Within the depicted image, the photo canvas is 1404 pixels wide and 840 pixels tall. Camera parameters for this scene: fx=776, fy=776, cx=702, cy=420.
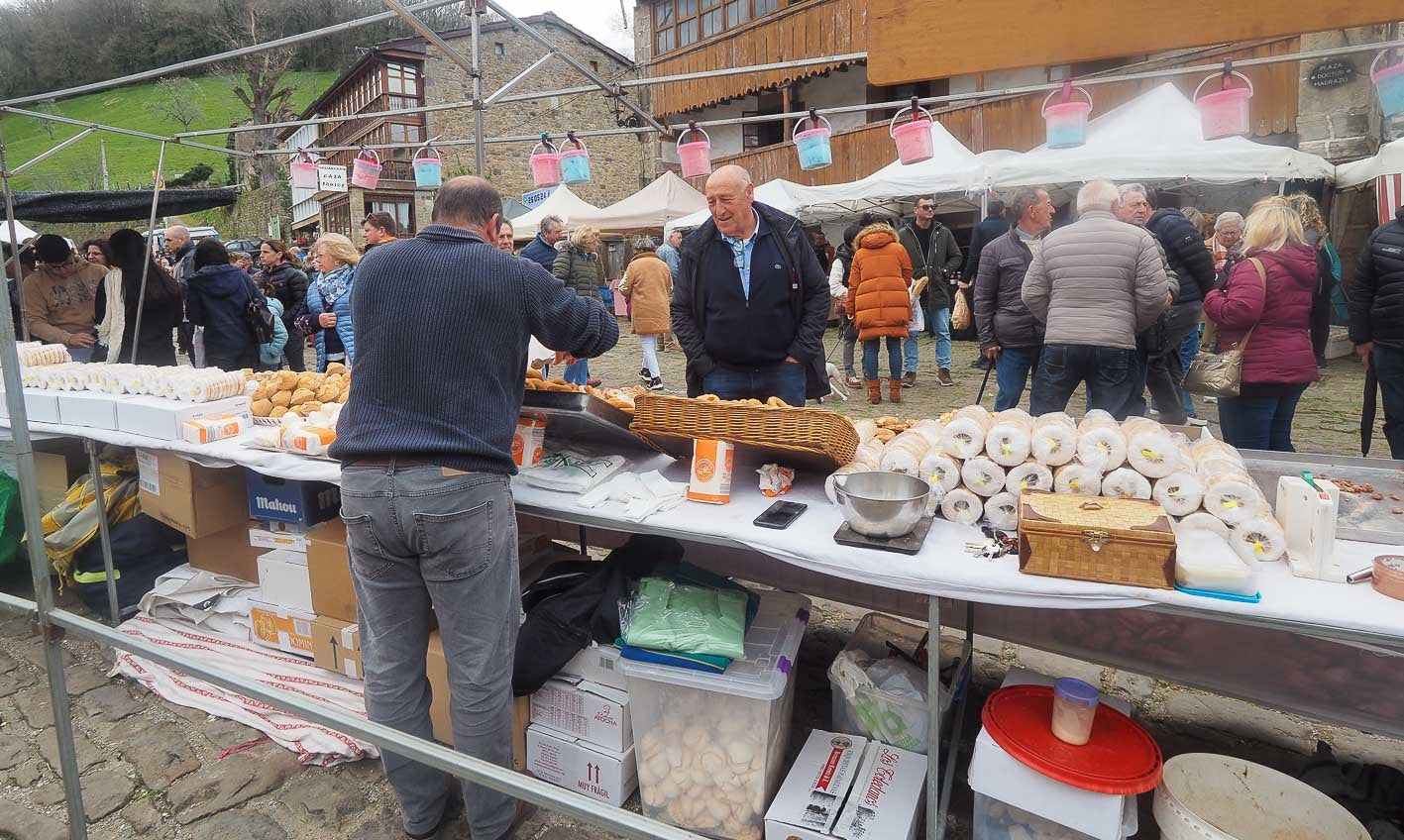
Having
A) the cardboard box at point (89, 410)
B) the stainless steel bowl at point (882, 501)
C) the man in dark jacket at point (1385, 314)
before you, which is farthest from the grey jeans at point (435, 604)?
the man in dark jacket at point (1385, 314)

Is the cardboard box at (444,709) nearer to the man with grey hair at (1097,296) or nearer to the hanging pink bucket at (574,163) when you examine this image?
the man with grey hair at (1097,296)

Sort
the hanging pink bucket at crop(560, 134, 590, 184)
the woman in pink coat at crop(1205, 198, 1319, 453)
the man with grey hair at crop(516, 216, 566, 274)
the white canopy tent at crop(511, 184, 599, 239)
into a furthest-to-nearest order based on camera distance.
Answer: the white canopy tent at crop(511, 184, 599, 239)
the man with grey hair at crop(516, 216, 566, 274)
the hanging pink bucket at crop(560, 134, 590, 184)
the woman in pink coat at crop(1205, 198, 1319, 453)

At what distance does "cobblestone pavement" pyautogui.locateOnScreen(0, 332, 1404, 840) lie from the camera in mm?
2463

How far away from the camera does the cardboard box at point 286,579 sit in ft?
10.6

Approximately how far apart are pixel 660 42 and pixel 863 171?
8260 mm

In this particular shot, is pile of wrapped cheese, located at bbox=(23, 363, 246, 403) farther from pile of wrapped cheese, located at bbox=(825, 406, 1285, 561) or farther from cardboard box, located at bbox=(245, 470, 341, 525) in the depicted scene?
pile of wrapped cheese, located at bbox=(825, 406, 1285, 561)

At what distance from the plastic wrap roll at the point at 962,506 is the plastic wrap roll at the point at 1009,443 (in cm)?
13

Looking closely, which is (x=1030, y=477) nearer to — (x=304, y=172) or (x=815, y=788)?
(x=815, y=788)

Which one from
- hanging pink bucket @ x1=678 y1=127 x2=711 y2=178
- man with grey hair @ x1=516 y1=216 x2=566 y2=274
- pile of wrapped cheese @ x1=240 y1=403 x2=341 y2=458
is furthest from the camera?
man with grey hair @ x1=516 y1=216 x2=566 y2=274

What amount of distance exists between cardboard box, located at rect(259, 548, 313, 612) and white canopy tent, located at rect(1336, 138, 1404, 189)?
9.79 m

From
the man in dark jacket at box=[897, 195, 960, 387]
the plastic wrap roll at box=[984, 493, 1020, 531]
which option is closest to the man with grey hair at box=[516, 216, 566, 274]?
the man in dark jacket at box=[897, 195, 960, 387]

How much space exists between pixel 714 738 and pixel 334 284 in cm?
533

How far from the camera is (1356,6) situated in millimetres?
1618

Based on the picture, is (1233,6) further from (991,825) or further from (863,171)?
(863,171)
